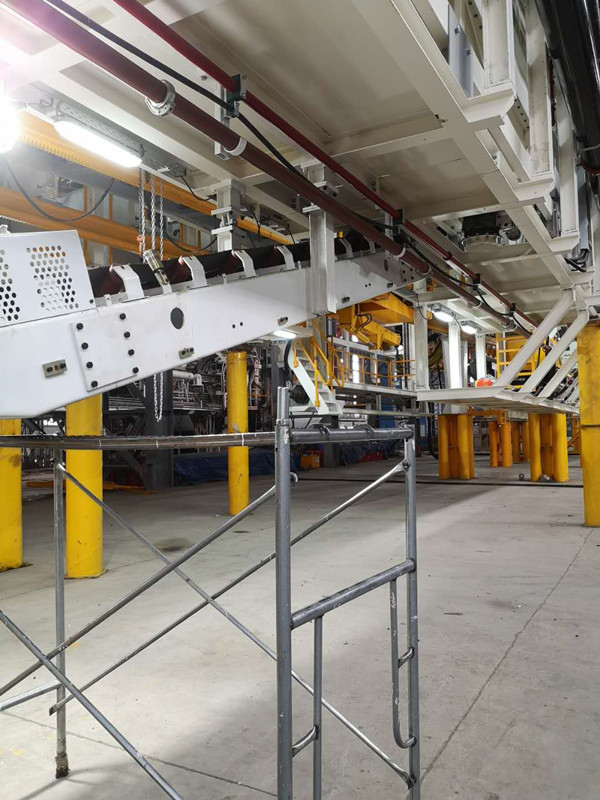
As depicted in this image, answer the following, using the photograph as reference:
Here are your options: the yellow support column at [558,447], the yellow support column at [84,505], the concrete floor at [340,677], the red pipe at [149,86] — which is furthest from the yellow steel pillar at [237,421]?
the yellow support column at [558,447]

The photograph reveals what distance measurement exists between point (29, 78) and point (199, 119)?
873mm

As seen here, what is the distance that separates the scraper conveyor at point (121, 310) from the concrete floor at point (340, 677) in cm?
176

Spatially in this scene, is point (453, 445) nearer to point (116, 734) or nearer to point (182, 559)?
point (116, 734)

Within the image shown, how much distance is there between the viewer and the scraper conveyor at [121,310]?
2.74m

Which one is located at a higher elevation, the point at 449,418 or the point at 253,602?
the point at 449,418

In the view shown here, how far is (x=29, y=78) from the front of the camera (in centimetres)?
303

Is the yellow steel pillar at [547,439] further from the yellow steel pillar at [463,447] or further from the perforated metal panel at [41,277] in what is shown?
the perforated metal panel at [41,277]

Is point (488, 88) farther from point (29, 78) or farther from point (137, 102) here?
point (29, 78)

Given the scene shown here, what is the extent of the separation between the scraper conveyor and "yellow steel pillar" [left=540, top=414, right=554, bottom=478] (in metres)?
11.2

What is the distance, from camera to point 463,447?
1548 centimetres

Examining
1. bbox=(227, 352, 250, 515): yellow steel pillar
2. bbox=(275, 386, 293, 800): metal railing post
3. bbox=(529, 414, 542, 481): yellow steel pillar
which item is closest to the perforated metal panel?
bbox=(275, 386, 293, 800): metal railing post

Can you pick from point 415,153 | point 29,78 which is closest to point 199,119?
point 29,78

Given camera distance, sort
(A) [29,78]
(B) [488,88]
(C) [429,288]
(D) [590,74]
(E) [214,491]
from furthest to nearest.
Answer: (E) [214,491] < (C) [429,288] < (D) [590,74] < (B) [488,88] < (A) [29,78]

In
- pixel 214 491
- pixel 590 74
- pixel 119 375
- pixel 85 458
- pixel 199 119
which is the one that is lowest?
pixel 214 491
